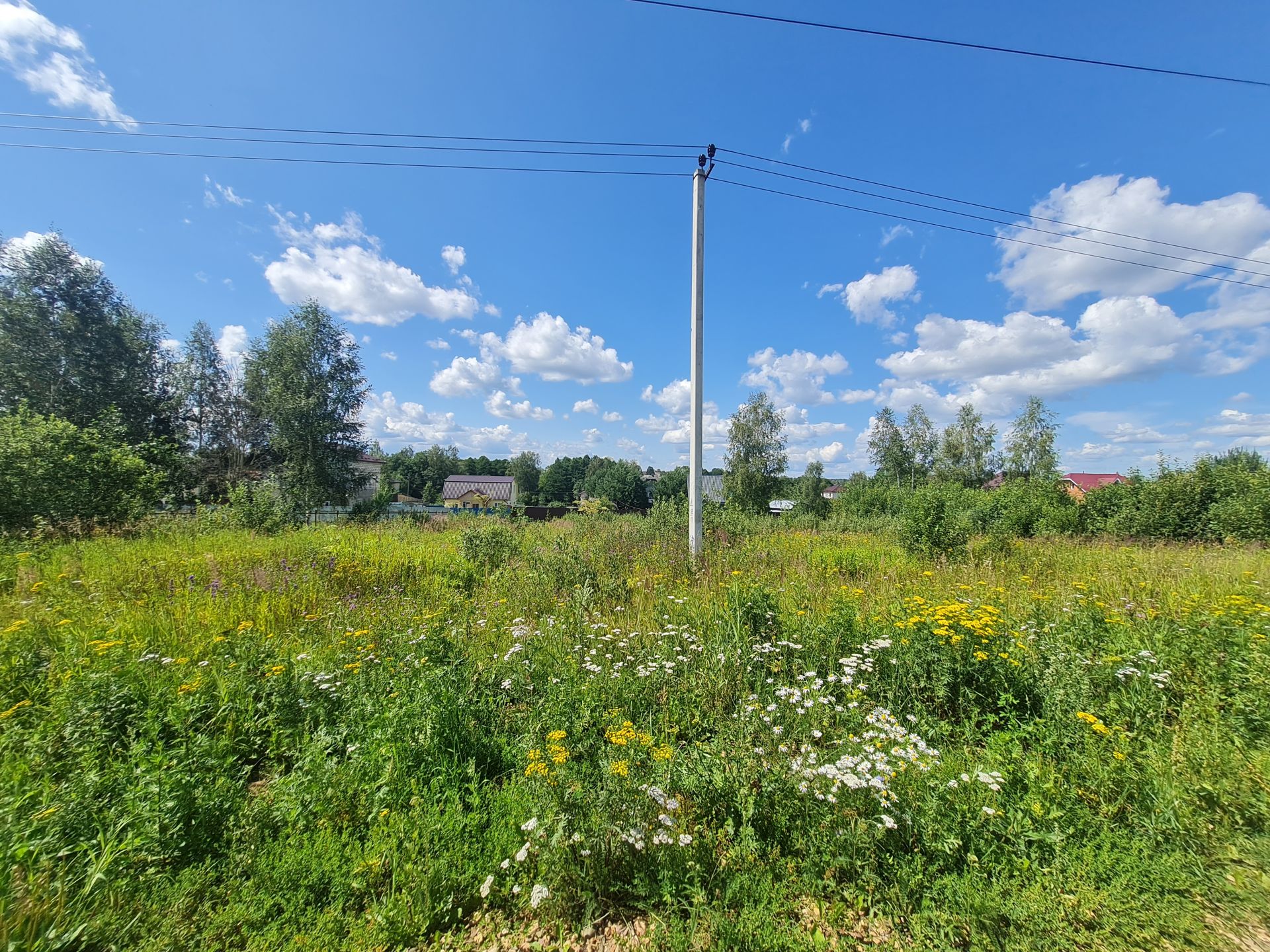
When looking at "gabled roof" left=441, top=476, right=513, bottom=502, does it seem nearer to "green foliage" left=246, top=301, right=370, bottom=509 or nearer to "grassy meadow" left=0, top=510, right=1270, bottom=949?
"green foliage" left=246, top=301, right=370, bottom=509

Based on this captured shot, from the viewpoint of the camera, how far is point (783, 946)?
5.58ft

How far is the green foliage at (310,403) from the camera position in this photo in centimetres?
2298

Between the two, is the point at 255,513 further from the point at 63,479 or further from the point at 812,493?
the point at 812,493

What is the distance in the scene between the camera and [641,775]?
227 centimetres

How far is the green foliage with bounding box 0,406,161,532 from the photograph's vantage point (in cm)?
796

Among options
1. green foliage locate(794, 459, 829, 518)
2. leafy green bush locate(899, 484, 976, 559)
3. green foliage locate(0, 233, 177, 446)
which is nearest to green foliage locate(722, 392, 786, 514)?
green foliage locate(794, 459, 829, 518)

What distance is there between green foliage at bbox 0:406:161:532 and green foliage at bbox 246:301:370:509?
1339 cm

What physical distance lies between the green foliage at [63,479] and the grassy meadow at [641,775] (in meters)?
5.45

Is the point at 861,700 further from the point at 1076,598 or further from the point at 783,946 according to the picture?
the point at 1076,598

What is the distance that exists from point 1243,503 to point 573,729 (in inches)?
665

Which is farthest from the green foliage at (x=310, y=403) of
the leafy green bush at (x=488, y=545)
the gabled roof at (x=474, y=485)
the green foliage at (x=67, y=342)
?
the gabled roof at (x=474, y=485)

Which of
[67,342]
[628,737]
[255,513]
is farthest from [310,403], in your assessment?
[628,737]

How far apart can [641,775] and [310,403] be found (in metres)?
27.5

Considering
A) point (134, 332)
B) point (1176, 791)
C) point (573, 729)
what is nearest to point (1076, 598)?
point (1176, 791)
